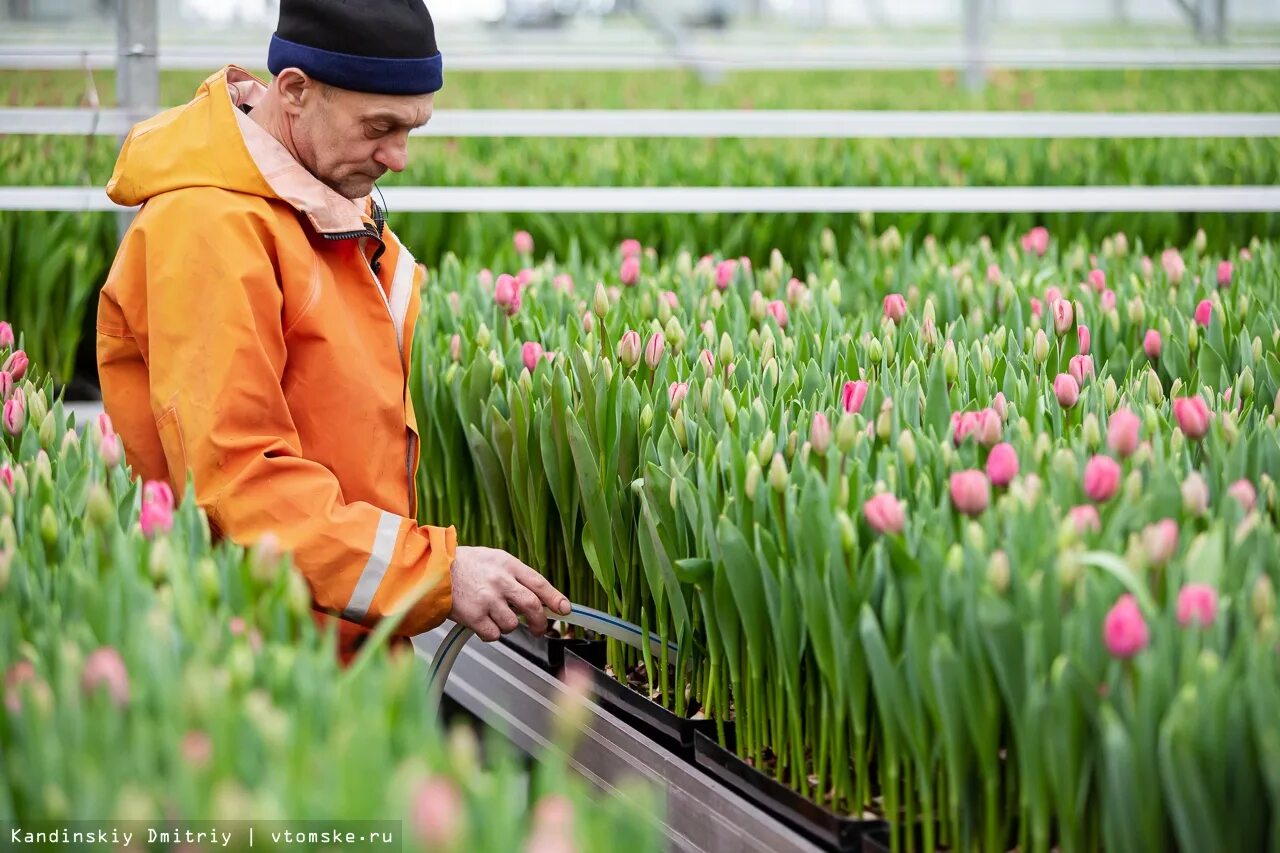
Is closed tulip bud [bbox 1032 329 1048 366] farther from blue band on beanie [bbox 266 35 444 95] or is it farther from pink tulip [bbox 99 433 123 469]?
pink tulip [bbox 99 433 123 469]

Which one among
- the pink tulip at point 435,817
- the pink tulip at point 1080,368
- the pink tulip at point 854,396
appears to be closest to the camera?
the pink tulip at point 435,817

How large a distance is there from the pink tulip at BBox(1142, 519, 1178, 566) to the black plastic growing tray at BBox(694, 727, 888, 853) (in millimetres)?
433

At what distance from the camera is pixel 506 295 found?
2.74 m

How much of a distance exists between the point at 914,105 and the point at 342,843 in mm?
7931

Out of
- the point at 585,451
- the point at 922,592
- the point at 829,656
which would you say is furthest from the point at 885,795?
the point at 585,451

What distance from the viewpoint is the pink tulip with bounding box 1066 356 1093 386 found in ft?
7.09

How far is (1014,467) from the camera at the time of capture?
1.62 metres

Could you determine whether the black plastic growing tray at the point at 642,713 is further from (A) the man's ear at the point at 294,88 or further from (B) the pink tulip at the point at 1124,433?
(A) the man's ear at the point at 294,88

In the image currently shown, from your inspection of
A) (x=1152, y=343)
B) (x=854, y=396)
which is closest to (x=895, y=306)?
(x=1152, y=343)

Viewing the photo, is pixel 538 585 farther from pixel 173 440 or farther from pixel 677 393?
pixel 173 440

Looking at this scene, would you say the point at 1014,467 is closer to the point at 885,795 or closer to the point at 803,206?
the point at 885,795

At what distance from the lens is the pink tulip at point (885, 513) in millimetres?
1523

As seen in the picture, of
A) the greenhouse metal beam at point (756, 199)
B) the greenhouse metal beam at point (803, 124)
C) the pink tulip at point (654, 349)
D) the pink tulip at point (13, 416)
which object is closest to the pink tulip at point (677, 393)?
the pink tulip at point (654, 349)

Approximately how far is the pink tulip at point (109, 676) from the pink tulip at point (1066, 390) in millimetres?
1297
